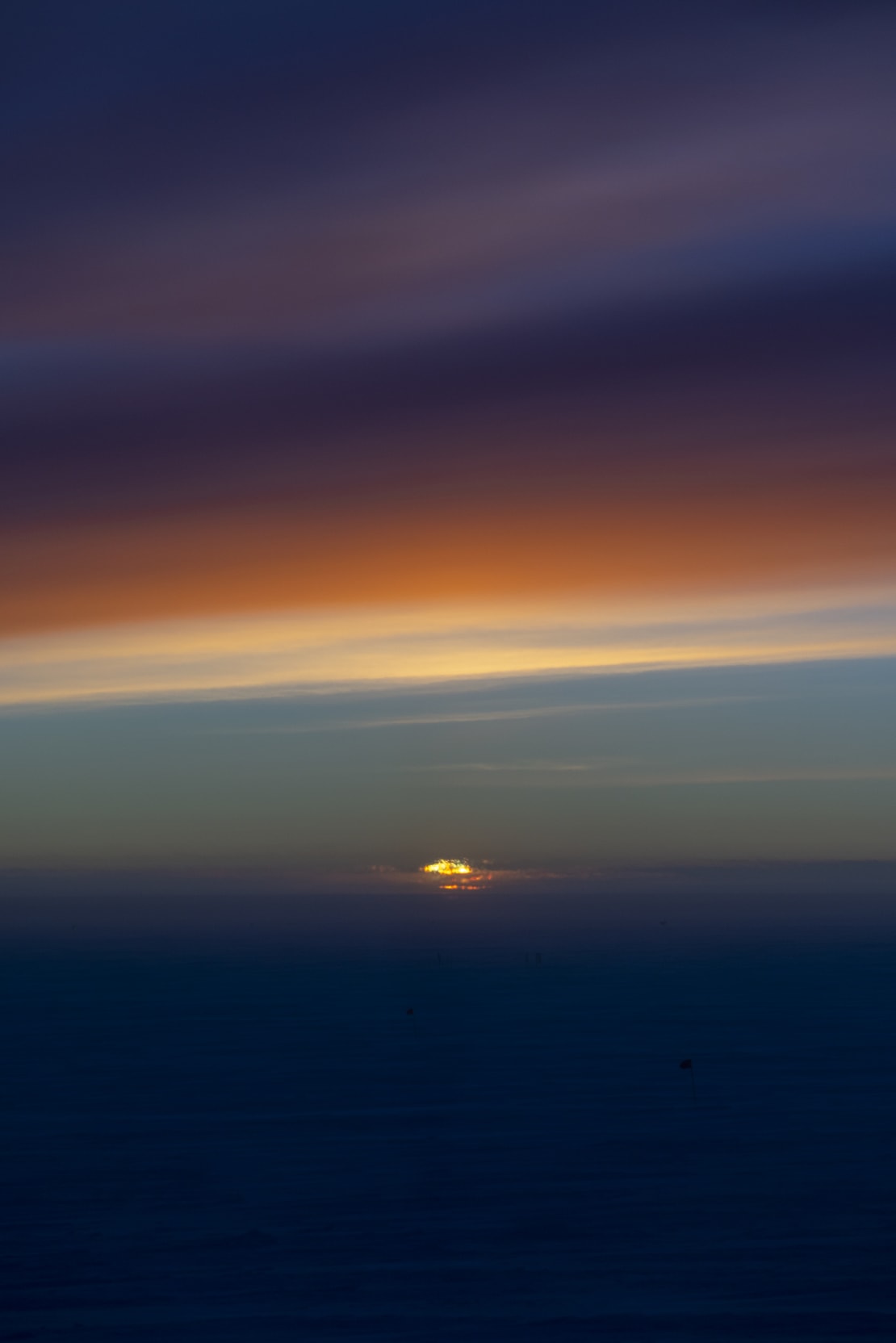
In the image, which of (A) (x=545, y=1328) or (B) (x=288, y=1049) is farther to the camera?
(B) (x=288, y=1049)

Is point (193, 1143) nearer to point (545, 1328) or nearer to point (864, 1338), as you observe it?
point (545, 1328)

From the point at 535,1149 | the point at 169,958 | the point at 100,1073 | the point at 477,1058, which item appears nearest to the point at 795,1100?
the point at 535,1149

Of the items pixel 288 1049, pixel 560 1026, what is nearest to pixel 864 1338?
pixel 288 1049

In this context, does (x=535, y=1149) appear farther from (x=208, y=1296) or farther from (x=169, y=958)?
(x=169, y=958)

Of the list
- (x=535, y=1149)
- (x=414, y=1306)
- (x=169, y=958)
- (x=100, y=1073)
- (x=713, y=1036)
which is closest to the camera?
(x=414, y=1306)

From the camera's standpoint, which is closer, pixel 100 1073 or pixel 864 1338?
pixel 864 1338

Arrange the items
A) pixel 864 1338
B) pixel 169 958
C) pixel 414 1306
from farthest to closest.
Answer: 1. pixel 169 958
2. pixel 414 1306
3. pixel 864 1338
